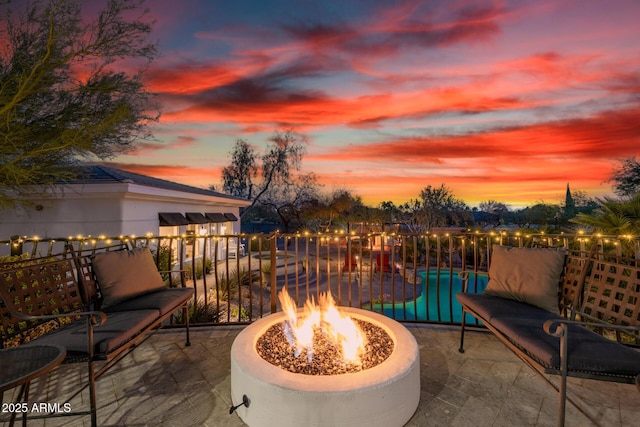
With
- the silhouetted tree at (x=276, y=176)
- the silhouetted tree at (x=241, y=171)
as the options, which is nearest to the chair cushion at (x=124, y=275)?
the silhouetted tree at (x=276, y=176)

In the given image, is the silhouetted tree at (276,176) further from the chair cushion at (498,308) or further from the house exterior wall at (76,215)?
the chair cushion at (498,308)

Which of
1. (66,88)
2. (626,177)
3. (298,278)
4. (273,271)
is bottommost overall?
(298,278)

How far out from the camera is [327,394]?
1.56 meters

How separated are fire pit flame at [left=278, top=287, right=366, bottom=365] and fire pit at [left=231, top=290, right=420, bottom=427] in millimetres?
181

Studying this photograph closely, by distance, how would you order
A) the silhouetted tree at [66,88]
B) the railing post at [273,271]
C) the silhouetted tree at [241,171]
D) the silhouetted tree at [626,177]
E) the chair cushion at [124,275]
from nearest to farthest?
the chair cushion at [124,275]
the railing post at [273,271]
the silhouetted tree at [66,88]
the silhouetted tree at [626,177]
the silhouetted tree at [241,171]

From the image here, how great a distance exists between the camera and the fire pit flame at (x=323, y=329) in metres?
2.12

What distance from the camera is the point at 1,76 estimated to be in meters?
5.86

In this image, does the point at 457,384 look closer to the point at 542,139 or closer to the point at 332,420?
the point at 332,420

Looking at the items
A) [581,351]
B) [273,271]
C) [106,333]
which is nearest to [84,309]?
[106,333]

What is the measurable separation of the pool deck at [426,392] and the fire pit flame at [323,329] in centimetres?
56

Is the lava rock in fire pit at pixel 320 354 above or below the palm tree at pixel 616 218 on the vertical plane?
below

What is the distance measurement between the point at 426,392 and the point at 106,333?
2.33 m

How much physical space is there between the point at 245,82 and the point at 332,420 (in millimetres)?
11288

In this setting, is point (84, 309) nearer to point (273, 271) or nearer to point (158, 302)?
point (158, 302)
